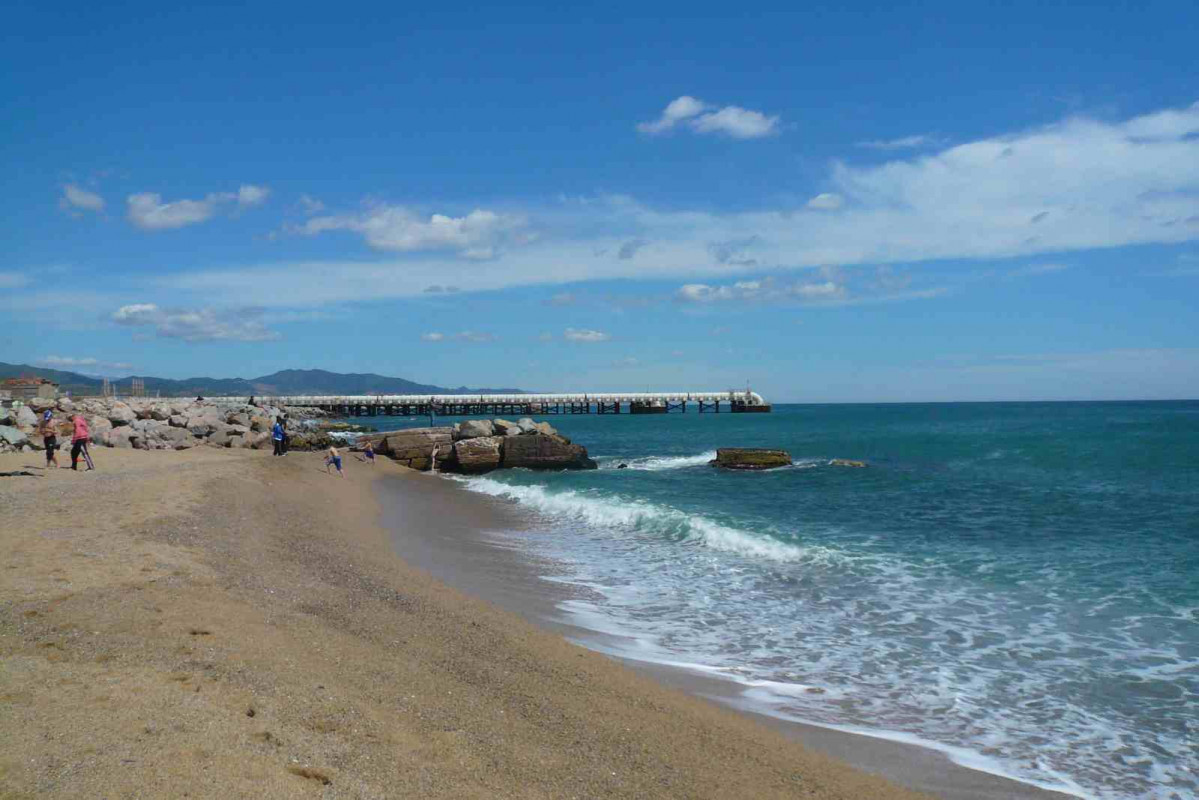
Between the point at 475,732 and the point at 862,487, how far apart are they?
64.0ft

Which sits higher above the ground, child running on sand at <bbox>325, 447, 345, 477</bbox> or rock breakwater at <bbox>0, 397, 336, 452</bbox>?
rock breakwater at <bbox>0, 397, 336, 452</bbox>

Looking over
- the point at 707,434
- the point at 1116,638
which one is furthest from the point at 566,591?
the point at 707,434

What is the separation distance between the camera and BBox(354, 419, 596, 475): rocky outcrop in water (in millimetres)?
28812

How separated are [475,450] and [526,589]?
62.5ft

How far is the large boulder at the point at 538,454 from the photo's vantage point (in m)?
29.2

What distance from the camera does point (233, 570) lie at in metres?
8.31

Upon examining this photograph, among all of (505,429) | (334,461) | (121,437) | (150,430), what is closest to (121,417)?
(150,430)

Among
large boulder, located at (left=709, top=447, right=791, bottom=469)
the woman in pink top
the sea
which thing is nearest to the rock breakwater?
the woman in pink top

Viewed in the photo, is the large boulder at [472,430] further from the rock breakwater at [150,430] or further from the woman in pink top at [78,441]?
the woman in pink top at [78,441]

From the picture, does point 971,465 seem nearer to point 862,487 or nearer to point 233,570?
point 862,487

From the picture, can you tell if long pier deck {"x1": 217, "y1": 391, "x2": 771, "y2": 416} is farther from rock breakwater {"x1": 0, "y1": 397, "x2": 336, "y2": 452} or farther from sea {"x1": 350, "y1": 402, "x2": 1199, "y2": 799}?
sea {"x1": 350, "y1": 402, "x2": 1199, "y2": 799}

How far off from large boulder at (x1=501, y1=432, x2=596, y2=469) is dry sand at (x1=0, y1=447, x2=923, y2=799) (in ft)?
65.1

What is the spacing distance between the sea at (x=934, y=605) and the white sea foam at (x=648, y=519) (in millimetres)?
74

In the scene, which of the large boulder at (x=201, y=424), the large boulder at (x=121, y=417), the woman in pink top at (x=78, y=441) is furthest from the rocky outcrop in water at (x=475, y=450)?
the woman in pink top at (x=78, y=441)
